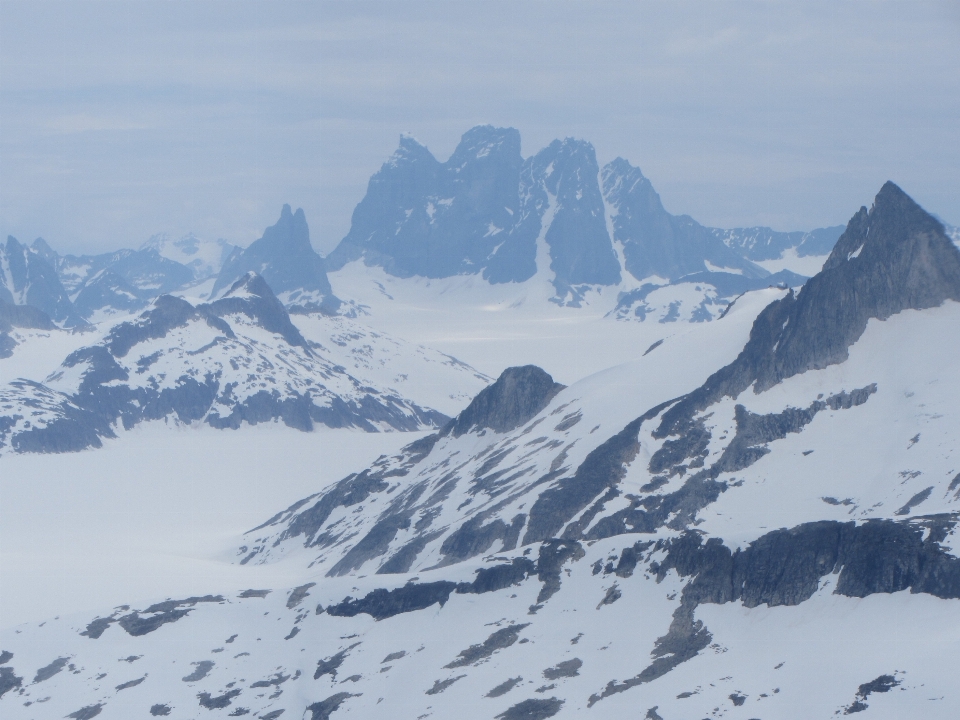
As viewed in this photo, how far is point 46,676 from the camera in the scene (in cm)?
10831

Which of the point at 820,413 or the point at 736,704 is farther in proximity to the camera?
the point at 820,413

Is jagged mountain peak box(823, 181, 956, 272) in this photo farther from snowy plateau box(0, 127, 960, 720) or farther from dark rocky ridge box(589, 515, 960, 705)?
dark rocky ridge box(589, 515, 960, 705)

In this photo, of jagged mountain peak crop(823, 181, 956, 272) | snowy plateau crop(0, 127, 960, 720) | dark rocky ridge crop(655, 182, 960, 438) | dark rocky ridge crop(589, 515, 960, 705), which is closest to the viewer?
snowy plateau crop(0, 127, 960, 720)

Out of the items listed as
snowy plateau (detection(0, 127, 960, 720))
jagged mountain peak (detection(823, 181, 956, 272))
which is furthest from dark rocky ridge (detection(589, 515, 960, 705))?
jagged mountain peak (detection(823, 181, 956, 272))

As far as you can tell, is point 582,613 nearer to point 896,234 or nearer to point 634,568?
point 634,568

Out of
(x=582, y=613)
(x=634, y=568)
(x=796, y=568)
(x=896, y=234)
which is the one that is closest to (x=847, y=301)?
(x=896, y=234)

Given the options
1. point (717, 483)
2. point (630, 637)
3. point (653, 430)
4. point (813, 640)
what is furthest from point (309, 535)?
point (813, 640)

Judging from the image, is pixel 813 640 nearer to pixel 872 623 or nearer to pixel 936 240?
pixel 872 623

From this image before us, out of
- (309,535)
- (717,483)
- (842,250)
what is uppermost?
(842,250)

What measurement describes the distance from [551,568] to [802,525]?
22.8 m

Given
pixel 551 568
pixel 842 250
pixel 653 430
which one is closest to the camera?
pixel 551 568

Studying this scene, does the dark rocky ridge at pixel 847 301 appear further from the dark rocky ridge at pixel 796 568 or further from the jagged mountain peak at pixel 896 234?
the dark rocky ridge at pixel 796 568

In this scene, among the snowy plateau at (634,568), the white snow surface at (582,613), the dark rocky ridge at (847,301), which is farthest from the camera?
the dark rocky ridge at (847,301)

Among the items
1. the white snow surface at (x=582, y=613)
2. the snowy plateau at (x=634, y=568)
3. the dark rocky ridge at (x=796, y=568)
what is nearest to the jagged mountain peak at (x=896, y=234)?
the snowy plateau at (x=634, y=568)
